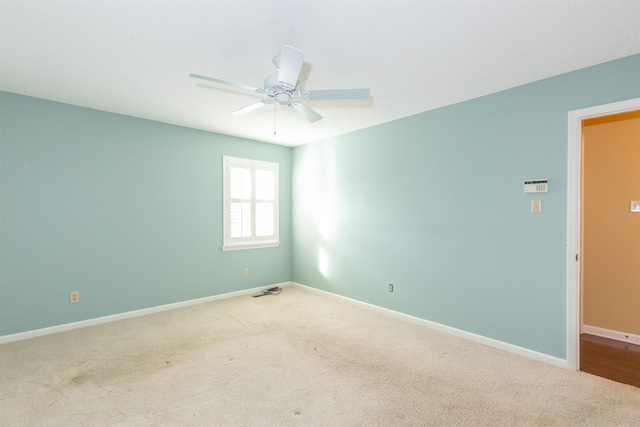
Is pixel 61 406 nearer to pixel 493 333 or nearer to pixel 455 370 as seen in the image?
pixel 455 370

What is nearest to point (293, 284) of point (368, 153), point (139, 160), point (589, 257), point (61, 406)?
point (368, 153)

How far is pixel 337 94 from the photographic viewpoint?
2.21 meters

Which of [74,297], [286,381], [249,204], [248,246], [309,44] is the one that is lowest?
[286,381]

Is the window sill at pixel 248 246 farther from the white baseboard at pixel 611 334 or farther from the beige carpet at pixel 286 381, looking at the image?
the white baseboard at pixel 611 334

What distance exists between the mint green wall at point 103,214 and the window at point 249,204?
15 cm

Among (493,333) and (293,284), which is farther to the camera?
(293,284)

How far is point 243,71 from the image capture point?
2.61 metres

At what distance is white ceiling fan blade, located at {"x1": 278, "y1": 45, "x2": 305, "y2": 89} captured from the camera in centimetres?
177

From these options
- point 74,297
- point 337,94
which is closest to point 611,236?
point 337,94

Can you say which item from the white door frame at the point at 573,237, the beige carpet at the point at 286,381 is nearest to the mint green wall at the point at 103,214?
the beige carpet at the point at 286,381

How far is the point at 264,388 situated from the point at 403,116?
328cm

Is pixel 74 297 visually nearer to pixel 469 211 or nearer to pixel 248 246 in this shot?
pixel 248 246

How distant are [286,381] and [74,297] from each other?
9.05ft

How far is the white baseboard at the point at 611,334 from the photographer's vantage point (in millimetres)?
3203
